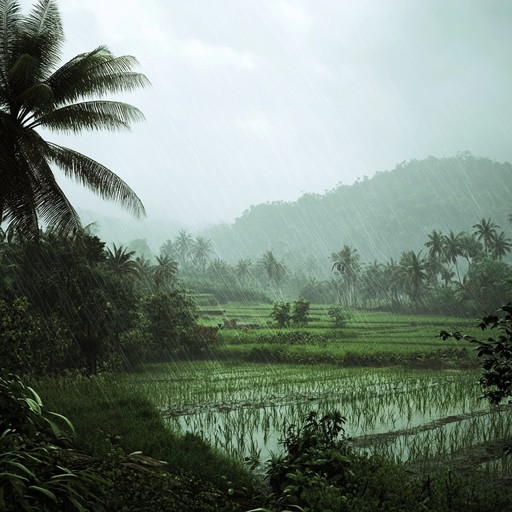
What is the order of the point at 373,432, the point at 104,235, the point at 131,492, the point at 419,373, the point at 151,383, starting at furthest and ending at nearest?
the point at 104,235, the point at 419,373, the point at 151,383, the point at 373,432, the point at 131,492

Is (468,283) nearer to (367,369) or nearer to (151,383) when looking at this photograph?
(367,369)

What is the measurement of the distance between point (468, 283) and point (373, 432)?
104 ft

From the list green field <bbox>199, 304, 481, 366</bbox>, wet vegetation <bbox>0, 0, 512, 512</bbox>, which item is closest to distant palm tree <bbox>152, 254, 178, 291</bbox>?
green field <bbox>199, 304, 481, 366</bbox>

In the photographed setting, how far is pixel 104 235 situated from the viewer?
508 ft

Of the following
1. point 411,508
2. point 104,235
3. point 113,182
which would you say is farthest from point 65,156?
point 104,235

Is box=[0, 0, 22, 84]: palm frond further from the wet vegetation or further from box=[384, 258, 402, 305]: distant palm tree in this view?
→ box=[384, 258, 402, 305]: distant palm tree

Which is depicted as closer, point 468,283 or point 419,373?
point 419,373

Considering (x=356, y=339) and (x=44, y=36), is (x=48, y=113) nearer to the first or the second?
(x=44, y=36)

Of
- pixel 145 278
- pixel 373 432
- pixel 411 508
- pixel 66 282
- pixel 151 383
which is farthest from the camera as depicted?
pixel 145 278

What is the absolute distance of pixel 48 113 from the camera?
942 centimetres

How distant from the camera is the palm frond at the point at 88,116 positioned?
31.6 ft

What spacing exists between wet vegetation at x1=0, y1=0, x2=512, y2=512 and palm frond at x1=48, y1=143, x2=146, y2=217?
3 centimetres

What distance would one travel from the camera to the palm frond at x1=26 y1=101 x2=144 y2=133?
9.62m

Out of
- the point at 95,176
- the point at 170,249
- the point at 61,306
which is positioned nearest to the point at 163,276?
the point at 61,306
